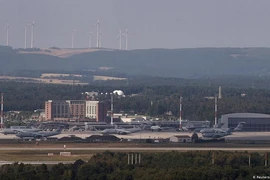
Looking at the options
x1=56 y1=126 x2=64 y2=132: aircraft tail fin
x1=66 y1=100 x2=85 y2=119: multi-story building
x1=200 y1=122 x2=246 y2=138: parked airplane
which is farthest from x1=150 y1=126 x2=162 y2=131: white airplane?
x1=66 y1=100 x2=85 y2=119: multi-story building

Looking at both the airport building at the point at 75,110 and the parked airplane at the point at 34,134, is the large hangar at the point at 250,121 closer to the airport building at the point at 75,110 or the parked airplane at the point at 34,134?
the airport building at the point at 75,110

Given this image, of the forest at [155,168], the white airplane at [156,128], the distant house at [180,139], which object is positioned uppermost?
the white airplane at [156,128]

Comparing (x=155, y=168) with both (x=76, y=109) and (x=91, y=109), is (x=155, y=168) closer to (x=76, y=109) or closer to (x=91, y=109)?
(x=91, y=109)

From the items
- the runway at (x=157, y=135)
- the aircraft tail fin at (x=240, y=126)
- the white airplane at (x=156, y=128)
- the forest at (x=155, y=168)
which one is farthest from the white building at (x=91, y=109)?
the forest at (x=155, y=168)

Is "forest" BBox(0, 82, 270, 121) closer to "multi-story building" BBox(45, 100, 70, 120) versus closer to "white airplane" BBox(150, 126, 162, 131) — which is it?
"multi-story building" BBox(45, 100, 70, 120)

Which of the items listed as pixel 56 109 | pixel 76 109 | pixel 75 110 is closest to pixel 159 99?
pixel 76 109

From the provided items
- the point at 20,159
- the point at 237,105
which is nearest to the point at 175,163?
the point at 20,159
